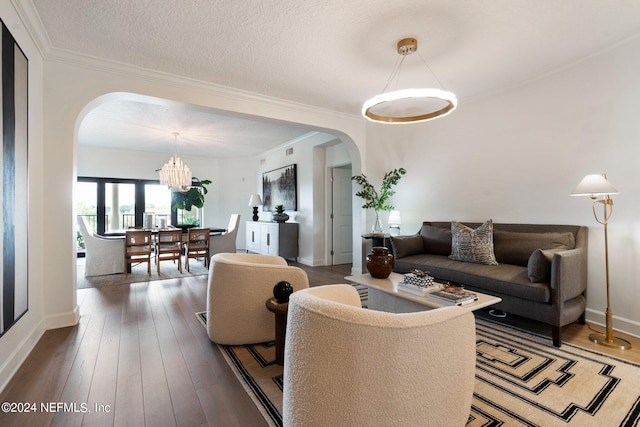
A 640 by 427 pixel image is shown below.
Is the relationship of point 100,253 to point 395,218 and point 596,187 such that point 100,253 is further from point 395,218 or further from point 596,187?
point 596,187

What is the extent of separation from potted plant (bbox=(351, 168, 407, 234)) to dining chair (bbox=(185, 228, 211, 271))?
9.54ft

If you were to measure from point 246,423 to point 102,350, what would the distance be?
155cm

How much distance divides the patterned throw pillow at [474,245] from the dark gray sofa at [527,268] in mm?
100

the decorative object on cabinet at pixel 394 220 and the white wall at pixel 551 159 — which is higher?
the white wall at pixel 551 159

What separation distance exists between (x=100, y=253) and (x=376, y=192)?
15.3 ft

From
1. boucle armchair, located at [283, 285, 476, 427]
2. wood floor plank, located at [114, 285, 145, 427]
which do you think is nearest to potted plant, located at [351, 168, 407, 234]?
wood floor plank, located at [114, 285, 145, 427]

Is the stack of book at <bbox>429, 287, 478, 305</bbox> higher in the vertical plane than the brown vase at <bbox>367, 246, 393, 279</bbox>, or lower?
lower

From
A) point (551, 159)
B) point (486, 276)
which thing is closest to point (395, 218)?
point (486, 276)

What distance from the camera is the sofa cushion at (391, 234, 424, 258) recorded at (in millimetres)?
3688

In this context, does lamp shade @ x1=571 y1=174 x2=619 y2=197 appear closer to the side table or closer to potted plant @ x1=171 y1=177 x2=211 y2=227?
the side table

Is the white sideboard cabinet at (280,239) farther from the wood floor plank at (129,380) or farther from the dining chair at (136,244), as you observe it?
the wood floor plank at (129,380)

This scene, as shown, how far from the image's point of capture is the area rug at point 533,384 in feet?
5.05

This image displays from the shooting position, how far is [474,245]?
10.5 feet

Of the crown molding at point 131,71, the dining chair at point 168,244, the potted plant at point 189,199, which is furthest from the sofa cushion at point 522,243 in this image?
the potted plant at point 189,199
